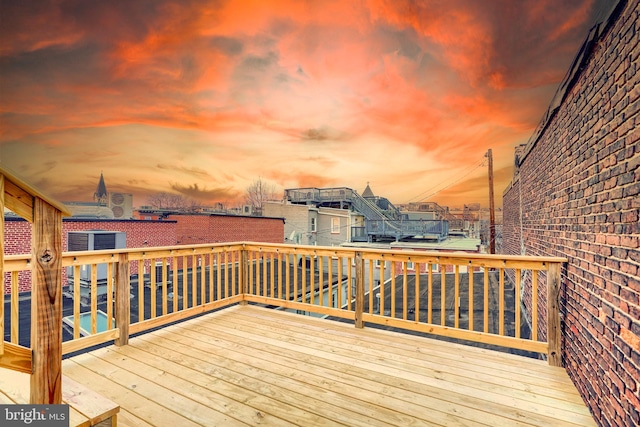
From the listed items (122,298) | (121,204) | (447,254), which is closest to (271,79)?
(122,298)

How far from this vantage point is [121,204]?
14.5 metres

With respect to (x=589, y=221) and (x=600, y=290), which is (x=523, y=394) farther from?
(x=589, y=221)

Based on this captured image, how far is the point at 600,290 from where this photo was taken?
188 centimetres

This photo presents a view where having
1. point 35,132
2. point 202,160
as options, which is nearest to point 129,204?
point 202,160

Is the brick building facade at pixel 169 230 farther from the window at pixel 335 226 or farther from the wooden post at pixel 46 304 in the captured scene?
the wooden post at pixel 46 304

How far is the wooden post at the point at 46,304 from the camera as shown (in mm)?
1108

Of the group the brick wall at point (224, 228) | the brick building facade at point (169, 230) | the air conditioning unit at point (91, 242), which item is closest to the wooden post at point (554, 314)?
the air conditioning unit at point (91, 242)

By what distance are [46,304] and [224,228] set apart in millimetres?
17641

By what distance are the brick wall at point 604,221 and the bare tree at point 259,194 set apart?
917 inches

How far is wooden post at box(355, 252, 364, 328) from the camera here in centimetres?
359

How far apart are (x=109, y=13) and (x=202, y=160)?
340 inches

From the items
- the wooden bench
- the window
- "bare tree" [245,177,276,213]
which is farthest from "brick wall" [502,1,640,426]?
"bare tree" [245,177,276,213]

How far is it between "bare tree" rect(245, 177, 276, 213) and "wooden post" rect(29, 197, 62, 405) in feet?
78.2

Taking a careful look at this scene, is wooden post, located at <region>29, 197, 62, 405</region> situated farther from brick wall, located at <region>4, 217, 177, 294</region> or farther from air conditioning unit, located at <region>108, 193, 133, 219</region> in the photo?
air conditioning unit, located at <region>108, 193, 133, 219</region>
